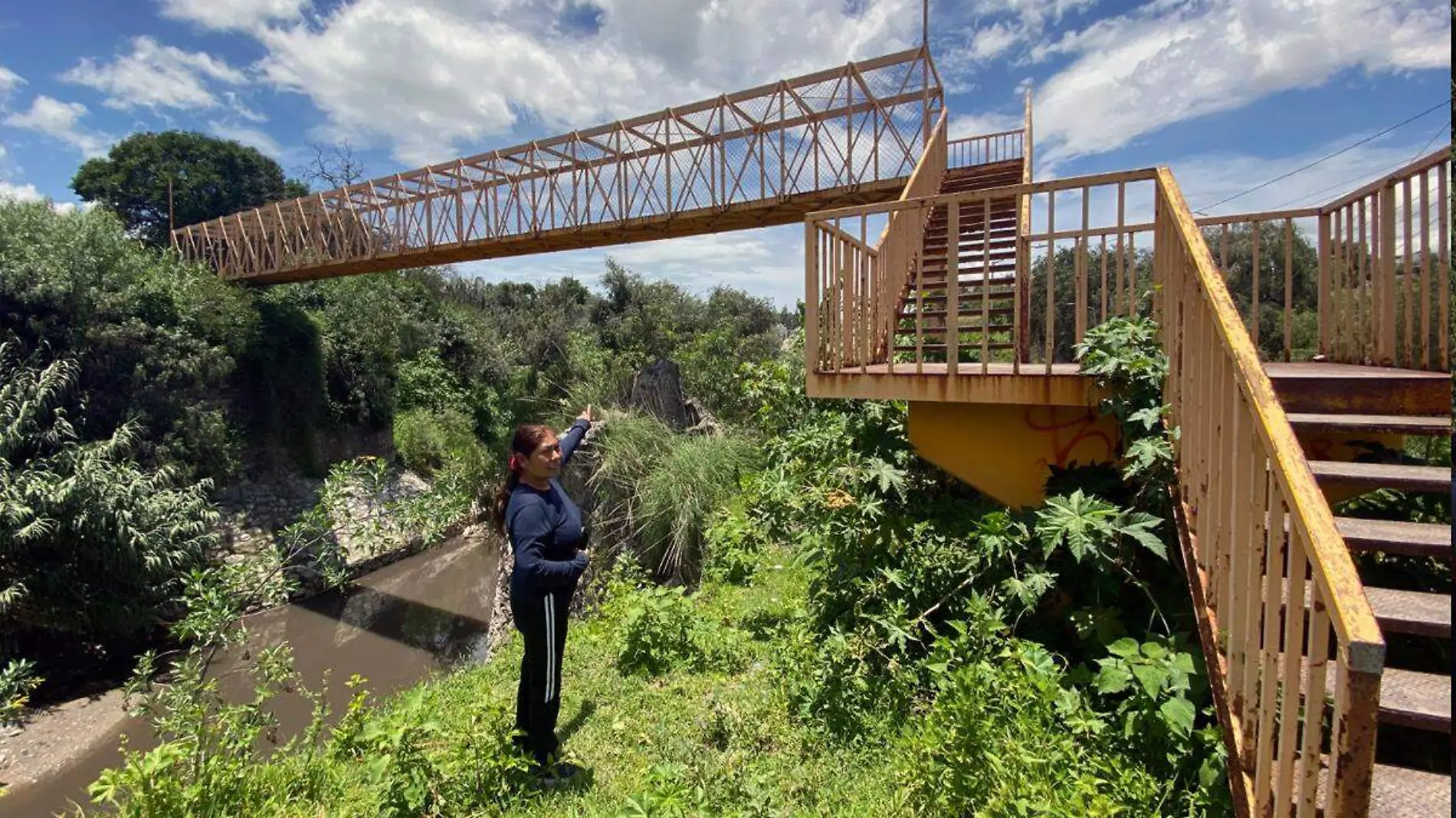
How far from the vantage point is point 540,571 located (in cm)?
276

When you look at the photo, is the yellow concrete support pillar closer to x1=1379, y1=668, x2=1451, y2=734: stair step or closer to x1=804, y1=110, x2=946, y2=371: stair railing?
x1=804, y1=110, x2=946, y2=371: stair railing

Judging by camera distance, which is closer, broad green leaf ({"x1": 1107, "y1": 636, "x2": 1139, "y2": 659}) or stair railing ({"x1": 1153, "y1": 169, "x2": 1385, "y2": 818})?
stair railing ({"x1": 1153, "y1": 169, "x2": 1385, "y2": 818})

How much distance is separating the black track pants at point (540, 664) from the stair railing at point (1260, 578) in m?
2.48

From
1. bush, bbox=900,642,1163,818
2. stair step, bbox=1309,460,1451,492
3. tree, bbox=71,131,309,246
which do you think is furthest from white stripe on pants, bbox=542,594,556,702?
tree, bbox=71,131,309,246

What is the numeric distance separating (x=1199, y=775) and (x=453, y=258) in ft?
47.0

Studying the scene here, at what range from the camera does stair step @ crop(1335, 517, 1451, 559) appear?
207cm

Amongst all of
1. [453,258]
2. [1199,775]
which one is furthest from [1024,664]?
[453,258]

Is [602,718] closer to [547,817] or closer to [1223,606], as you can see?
[547,817]

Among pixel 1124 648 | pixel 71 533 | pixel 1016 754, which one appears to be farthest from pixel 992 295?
pixel 71 533

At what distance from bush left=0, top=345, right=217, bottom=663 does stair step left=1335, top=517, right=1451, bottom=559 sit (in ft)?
38.6

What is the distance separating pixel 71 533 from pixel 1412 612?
12.2 meters

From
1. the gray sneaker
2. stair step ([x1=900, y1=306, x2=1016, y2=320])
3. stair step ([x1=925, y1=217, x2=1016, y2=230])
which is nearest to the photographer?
the gray sneaker

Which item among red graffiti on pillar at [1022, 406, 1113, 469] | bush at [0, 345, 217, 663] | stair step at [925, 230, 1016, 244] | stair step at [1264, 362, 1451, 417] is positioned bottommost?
bush at [0, 345, 217, 663]

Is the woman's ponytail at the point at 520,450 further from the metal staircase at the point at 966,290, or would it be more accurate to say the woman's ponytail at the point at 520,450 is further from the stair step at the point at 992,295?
the stair step at the point at 992,295
